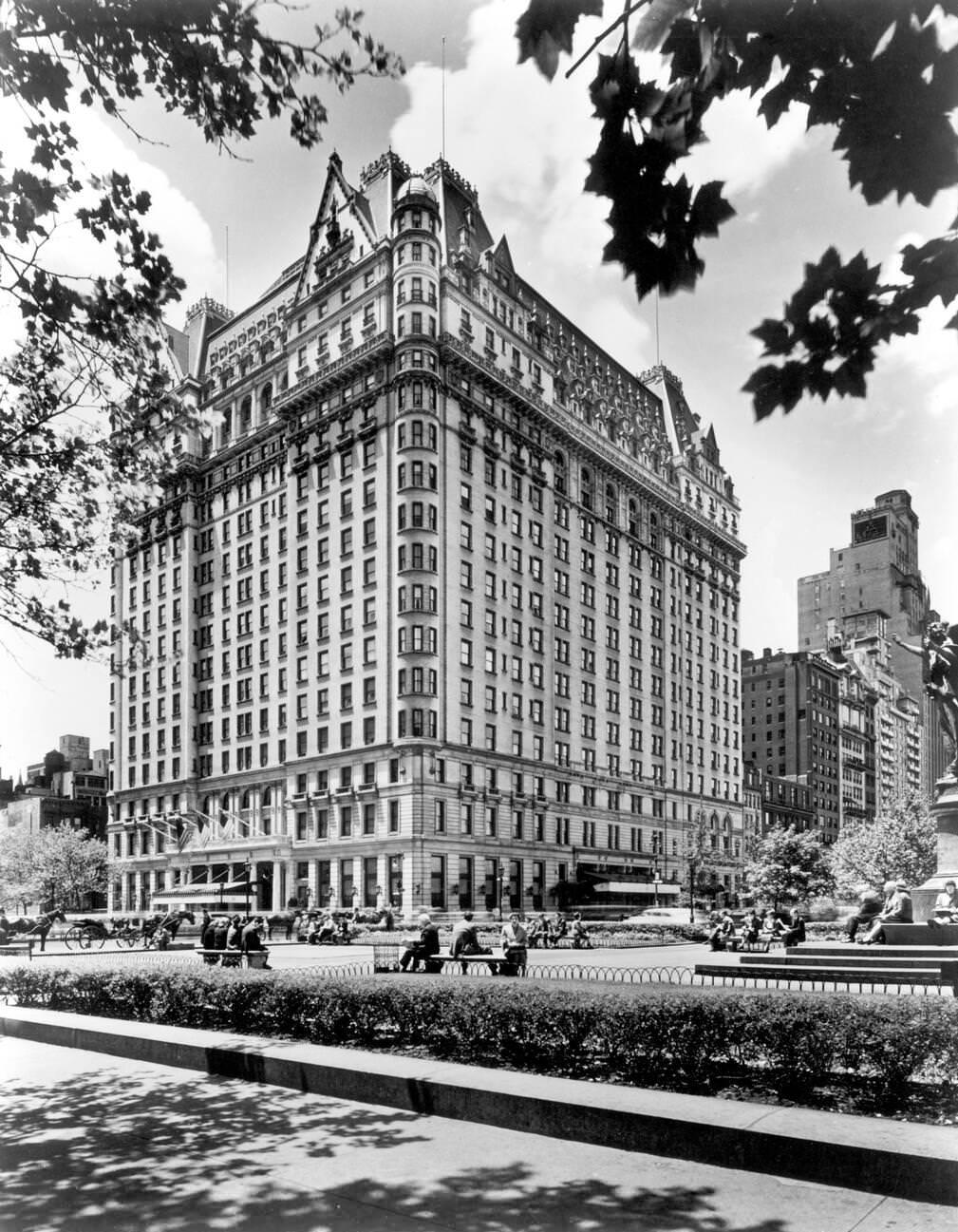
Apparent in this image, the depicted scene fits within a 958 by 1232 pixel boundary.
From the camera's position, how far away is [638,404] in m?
97.9

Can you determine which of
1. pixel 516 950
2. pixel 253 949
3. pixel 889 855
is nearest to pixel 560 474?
pixel 889 855

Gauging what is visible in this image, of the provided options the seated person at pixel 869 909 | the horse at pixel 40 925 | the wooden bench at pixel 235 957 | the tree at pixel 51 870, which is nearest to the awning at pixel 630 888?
the horse at pixel 40 925

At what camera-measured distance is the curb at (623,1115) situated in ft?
24.3

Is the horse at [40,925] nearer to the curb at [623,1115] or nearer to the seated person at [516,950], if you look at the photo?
the seated person at [516,950]

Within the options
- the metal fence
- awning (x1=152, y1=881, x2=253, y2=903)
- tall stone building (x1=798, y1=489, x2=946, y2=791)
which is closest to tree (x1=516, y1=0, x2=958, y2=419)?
the metal fence

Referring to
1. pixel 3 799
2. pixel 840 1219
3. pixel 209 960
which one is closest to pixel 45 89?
pixel 840 1219

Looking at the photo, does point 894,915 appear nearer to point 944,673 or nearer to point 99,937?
point 944,673

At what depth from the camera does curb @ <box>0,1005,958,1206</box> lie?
7422 millimetres

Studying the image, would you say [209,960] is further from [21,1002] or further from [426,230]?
[426,230]

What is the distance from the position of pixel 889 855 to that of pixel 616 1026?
6642cm

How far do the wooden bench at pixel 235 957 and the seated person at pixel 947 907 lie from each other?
13745 millimetres

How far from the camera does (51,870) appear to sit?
96.1 metres

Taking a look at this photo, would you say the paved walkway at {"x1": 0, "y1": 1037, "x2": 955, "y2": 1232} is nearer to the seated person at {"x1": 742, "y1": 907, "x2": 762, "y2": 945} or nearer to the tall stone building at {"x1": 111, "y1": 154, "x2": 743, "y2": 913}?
the seated person at {"x1": 742, "y1": 907, "x2": 762, "y2": 945}

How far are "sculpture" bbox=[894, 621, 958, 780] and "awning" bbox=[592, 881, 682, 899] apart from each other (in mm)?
49829
